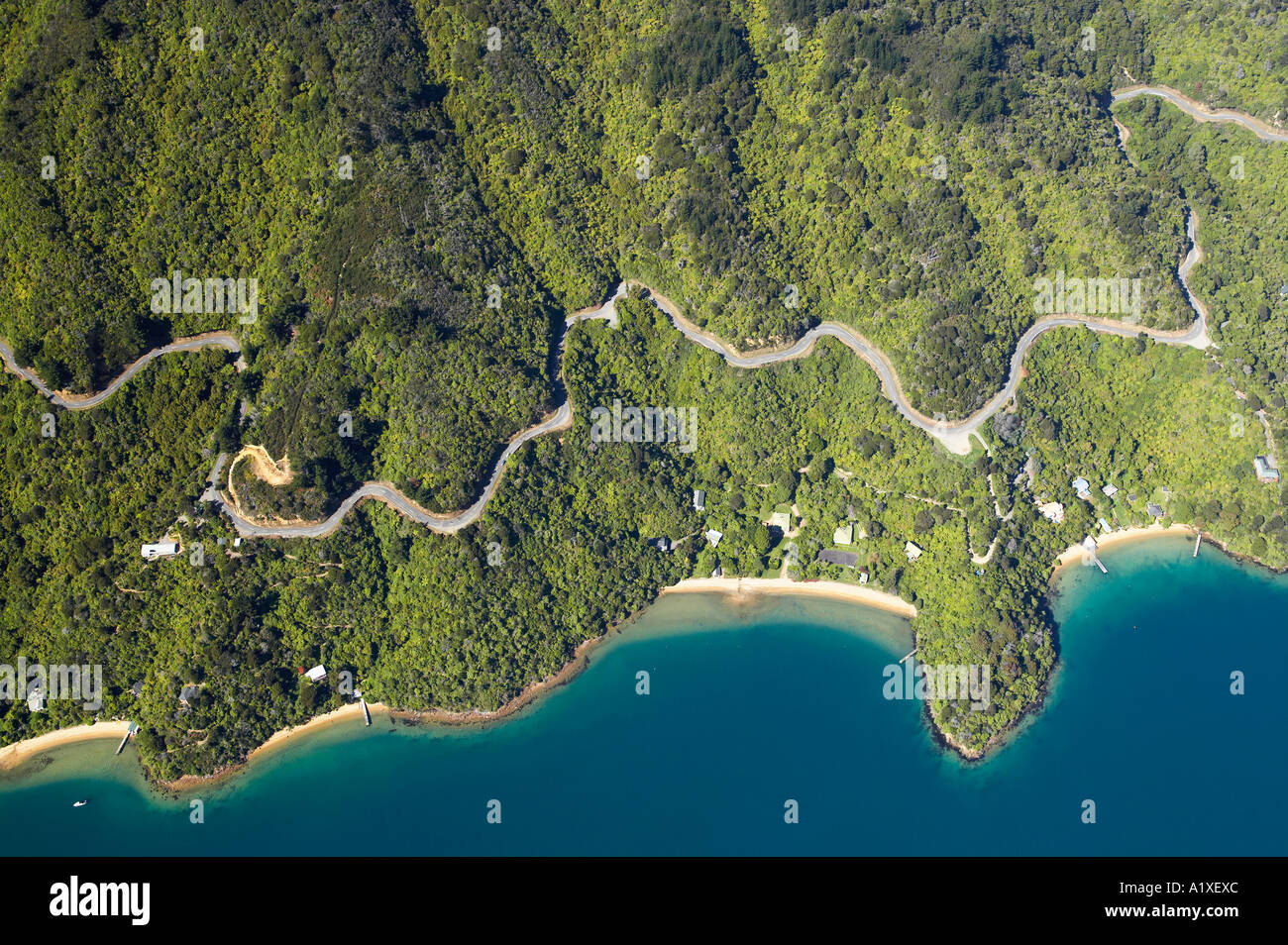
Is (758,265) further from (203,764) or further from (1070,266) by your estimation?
(203,764)

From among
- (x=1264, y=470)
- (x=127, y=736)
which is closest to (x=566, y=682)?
(x=127, y=736)

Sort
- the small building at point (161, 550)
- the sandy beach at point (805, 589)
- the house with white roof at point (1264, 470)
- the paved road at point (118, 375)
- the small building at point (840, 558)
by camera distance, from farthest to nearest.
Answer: the house with white roof at point (1264, 470)
the small building at point (840, 558)
the sandy beach at point (805, 589)
the paved road at point (118, 375)
the small building at point (161, 550)

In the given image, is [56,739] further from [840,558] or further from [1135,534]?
[1135,534]

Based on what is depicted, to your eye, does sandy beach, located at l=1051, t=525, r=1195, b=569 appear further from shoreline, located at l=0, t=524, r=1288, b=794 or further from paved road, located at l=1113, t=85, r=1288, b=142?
paved road, located at l=1113, t=85, r=1288, b=142

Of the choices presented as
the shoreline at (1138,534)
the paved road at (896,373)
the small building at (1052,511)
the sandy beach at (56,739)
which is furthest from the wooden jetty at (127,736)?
the shoreline at (1138,534)

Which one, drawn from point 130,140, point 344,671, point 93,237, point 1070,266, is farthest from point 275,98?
point 1070,266

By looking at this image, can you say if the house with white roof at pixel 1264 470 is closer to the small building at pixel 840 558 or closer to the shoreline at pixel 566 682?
the shoreline at pixel 566 682

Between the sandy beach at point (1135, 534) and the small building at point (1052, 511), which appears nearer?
the small building at point (1052, 511)

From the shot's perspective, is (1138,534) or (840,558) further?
(1138,534)
